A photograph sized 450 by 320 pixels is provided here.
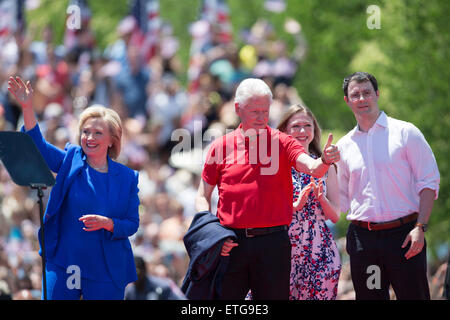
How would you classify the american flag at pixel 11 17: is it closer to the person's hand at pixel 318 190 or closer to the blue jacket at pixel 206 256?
the person's hand at pixel 318 190

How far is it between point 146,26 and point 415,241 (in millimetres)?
11303

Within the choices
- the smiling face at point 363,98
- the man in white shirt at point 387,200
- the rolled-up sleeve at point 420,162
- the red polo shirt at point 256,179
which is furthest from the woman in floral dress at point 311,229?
the red polo shirt at point 256,179

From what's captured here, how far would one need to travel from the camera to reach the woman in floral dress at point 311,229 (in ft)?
18.0

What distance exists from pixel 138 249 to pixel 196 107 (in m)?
2.77

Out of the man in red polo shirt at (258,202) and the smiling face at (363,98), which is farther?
the smiling face at (363,98)

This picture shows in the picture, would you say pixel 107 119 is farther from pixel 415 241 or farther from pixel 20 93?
pixel 415 241

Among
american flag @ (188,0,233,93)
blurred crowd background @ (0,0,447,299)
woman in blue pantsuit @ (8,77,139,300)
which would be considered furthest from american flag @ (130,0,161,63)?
woman in blue pantsuit @ (8,77,139,300)

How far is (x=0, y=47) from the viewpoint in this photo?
15.5 meters

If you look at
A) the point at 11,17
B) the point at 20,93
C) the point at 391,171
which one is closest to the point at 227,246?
the point at 391,171

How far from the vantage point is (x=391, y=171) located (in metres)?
5.26

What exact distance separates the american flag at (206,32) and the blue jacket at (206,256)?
8.01 meters

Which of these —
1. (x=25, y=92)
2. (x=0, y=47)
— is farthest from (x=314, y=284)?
(x=0, y=47)

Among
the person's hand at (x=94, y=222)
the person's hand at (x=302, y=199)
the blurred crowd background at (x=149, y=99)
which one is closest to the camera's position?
the person's hand at (x=94, y=222)
